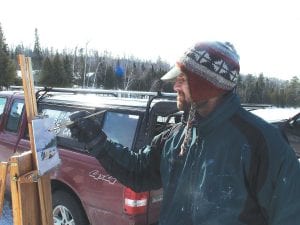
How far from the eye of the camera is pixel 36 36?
Answer: 302 feet

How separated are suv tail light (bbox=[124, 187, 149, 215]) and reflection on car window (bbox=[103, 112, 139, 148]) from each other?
1.47 feet

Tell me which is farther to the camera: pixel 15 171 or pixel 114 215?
pixel 114 215

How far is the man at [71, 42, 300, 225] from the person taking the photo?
5.49 feet

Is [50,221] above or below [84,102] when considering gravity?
below

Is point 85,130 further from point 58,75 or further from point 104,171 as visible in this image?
point 58,75

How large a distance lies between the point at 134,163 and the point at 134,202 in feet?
3.89

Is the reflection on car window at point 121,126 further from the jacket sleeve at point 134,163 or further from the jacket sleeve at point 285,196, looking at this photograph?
the jacket sleeve at point 285,196

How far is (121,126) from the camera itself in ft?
12.5

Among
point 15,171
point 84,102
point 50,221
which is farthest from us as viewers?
point 84,102

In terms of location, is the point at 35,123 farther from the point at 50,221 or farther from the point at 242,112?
the point at 242,112

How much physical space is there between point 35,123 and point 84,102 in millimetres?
1564

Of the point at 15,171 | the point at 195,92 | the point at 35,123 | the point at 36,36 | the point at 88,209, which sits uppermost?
the point at 36,36

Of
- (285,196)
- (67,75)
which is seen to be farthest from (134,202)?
(67,75)

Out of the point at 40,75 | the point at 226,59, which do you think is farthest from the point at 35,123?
the point at 40,75
